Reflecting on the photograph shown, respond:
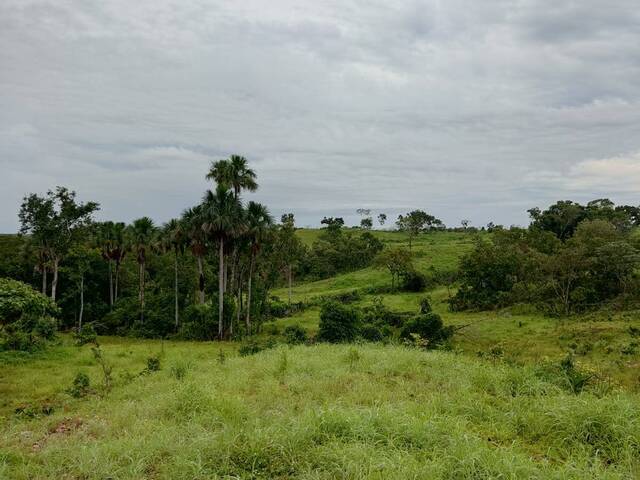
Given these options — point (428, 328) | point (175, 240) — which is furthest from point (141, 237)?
point (428, 328)

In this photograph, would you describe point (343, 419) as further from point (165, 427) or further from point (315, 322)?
point (315, 322)

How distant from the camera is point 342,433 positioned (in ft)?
23.9

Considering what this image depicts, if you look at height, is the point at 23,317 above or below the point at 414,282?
below

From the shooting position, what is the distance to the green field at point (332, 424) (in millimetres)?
6305

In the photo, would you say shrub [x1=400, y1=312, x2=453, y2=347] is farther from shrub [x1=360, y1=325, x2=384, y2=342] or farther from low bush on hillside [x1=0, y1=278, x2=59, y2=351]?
low bush on hillside [x1=0, y1=278, x2=59, y2=351]

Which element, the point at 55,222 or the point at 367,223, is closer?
the point at 55,222

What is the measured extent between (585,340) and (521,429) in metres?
22.7

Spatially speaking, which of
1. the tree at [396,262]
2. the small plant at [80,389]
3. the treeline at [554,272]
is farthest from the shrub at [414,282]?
the small plant at [80,389]

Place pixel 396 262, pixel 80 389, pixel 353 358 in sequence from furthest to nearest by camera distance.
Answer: pixel 396 262 → pixel 353 358 → pixel 80 389

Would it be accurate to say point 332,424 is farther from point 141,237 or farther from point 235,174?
point 141,237

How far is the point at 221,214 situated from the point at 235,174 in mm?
4102

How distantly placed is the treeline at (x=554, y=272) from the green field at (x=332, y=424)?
26913 mm

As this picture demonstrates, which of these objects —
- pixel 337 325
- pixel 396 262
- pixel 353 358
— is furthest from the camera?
pixel 396 262

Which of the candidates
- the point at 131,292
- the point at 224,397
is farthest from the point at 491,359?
the point at 131,292
